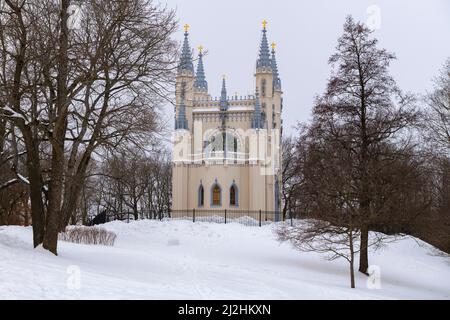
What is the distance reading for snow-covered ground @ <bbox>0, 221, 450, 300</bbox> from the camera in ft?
34.3

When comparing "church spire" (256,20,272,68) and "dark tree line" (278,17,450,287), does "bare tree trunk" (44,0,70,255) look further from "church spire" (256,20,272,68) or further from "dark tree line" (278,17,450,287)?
"church spire" (256,20,272,68)

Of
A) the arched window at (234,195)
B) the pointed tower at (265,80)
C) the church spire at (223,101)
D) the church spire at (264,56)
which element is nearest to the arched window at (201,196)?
the arched window at (234,195)

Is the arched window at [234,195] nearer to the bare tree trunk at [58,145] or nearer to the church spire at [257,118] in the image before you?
the church spire at [257,118]

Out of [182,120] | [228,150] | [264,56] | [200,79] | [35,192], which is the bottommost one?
[35,192]

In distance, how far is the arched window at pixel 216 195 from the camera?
41969 millimetres

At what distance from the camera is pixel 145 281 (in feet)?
41.1

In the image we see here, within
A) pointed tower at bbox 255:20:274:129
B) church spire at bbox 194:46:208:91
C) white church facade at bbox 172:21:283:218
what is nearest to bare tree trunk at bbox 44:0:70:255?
white church facade at bbox 172:21:283:218

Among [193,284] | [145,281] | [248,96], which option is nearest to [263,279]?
[193,284]

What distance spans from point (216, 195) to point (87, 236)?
19.6m

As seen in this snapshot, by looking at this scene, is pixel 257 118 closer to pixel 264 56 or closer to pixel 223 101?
pixel 223 101

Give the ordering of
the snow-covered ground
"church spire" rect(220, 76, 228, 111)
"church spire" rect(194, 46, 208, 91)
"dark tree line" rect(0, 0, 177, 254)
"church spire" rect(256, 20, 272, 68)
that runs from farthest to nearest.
Answer: 1. "church spire" rect(194, 46, 208, 91)
2. "church spire" rect(256, 20, 272, 68)
3. "church spire" rect(220, 76, 228, 111)
4. "dark tree line" rect(0, 0, 177, 254)
5. the snow-covered ground

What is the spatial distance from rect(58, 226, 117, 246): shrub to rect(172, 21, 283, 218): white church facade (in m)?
18.1

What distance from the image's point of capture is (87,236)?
23.6 m

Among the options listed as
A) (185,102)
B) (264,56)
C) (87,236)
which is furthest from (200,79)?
(87,236)
